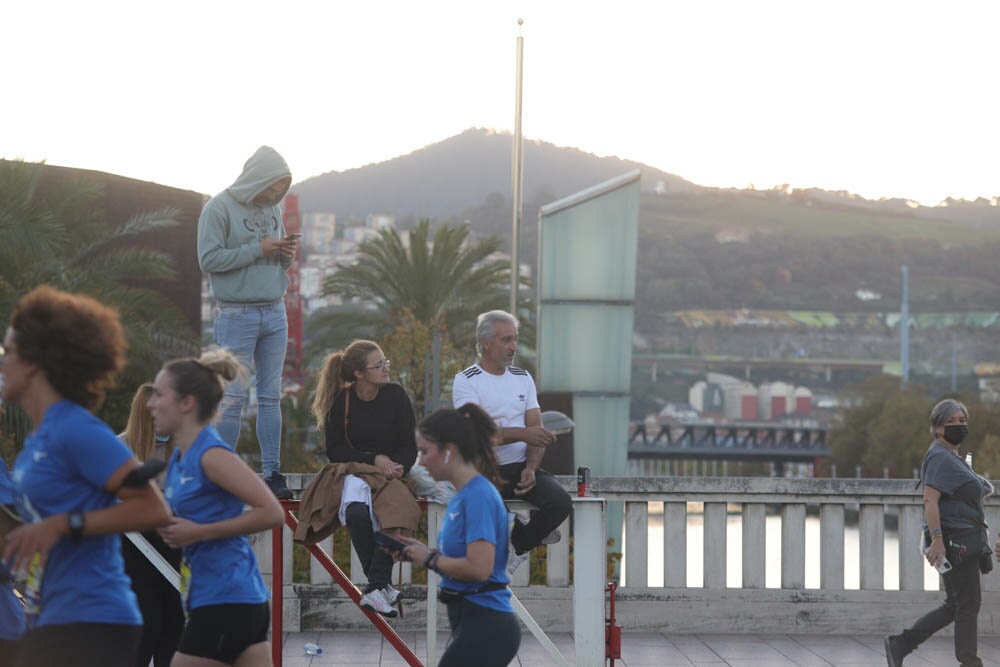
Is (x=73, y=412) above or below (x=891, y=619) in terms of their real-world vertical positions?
above

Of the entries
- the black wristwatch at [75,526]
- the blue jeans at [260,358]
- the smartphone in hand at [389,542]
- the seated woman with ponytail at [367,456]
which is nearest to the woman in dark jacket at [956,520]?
the seated woman with ponytail at [367,456]

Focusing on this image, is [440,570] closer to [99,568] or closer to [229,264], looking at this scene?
[99,568]

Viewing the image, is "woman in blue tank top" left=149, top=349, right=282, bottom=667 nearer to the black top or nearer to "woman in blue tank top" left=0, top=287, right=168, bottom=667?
"woman in blue tank top" left=0, top=287, right=168, bottom=667

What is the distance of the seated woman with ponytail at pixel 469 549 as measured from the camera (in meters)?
4.81

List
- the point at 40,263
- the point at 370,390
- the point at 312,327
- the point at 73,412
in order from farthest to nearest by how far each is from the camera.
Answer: the point at 312,327 → the point at 40,263 → the point at 370,390 → the point at 73,412

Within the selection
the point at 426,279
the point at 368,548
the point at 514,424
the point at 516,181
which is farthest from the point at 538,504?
the point at 426,279

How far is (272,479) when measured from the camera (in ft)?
26.8

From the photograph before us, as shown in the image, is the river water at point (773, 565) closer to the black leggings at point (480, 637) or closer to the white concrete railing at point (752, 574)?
the white concrete railing at point (752, 574)

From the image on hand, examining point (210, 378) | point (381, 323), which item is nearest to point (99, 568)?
point (210, 378)

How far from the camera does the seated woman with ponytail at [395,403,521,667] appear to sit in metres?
4.81

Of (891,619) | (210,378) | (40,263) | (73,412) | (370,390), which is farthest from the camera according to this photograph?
(40,263)

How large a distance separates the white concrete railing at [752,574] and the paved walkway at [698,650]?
5.5 inches

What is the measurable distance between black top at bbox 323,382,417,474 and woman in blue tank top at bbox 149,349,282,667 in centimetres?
271

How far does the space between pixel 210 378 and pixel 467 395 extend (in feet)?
9.71
